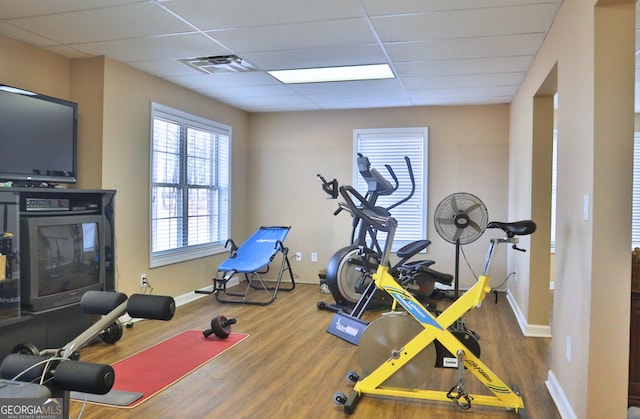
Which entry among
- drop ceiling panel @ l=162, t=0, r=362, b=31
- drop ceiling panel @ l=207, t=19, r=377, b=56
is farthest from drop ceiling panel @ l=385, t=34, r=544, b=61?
drop ceiling panel @ l=162, t=0, r=362, b=31

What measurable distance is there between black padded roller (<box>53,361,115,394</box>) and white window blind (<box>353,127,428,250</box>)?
5.40 m

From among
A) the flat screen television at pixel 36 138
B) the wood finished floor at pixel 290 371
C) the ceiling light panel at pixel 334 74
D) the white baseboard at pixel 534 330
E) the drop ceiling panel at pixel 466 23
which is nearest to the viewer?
the wood finished floor at pixel 290 371

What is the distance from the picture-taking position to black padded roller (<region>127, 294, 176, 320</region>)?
1277mm

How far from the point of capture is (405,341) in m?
2.69

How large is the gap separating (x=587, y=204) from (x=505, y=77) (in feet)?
9.15

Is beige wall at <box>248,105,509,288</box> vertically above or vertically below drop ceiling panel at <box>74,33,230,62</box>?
below

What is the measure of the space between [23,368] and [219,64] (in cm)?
360

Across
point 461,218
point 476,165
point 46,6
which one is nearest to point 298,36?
point 46,6

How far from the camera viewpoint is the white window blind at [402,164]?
617 centimetres

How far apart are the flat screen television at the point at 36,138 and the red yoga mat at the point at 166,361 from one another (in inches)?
64.1

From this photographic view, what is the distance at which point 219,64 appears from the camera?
431cm

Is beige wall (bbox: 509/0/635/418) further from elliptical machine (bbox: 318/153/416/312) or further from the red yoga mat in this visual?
elliptical machine (bbox: 318/153/416/312)

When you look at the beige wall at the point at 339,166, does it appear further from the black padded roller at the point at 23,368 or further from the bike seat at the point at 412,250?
the black padded roller at the point at 23,368

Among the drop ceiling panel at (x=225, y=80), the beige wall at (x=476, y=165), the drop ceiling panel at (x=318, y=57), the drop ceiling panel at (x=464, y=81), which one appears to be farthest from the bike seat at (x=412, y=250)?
the drop ceiling panel at (x=225, y=80)
